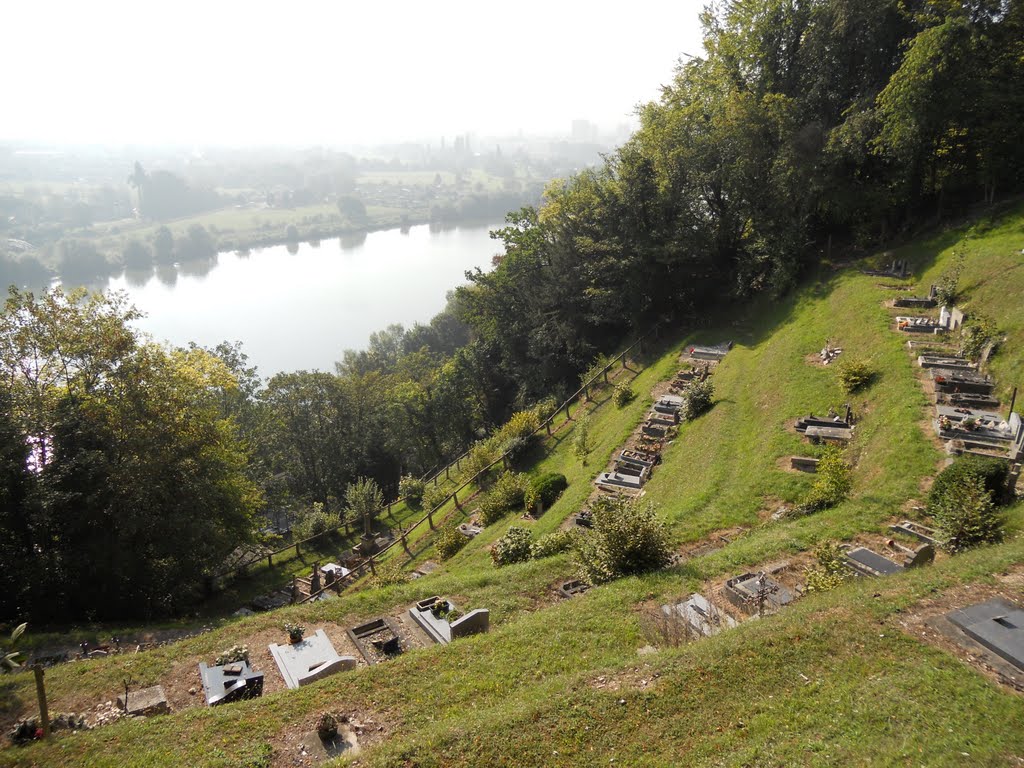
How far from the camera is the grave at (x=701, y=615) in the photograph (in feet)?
30.6

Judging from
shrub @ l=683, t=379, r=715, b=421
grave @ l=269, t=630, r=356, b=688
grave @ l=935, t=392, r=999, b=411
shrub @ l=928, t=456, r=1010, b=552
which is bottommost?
grave @ l=269, t=630, r=356, b=688

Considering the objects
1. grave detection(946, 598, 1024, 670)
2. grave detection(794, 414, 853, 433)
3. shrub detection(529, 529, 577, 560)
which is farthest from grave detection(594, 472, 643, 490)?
grave detection(946, 598, 1024, 670)

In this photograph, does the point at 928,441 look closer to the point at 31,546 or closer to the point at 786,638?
the point at 786,638

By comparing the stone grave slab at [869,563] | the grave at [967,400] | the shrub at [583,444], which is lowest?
the shrub at [583,444]

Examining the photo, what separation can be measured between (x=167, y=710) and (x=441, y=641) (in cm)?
454

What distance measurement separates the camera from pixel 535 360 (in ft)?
125

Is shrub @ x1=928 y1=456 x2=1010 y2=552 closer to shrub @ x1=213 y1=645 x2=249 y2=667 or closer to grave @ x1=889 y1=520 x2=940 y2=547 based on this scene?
grave @ x1=889 y1=520 x2=940 y2=547

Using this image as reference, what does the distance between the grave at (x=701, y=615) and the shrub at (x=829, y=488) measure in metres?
4.50

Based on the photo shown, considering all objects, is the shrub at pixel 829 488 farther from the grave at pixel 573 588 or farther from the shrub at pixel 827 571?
the grave at pixel 573 588

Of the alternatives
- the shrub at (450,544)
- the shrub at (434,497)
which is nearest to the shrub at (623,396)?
the shrub at (434,497)

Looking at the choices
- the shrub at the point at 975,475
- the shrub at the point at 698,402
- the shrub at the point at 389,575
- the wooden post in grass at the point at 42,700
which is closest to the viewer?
the wooden post in grass at the point at 42,700

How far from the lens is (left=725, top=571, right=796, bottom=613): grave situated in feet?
32.3

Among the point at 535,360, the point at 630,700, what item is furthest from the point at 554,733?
the point at 535,360

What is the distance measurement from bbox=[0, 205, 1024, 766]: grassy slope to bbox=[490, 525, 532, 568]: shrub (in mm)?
1220
